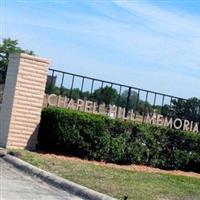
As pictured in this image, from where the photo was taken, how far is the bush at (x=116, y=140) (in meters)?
13.8

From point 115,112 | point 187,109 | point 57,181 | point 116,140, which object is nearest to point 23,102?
point 116,140

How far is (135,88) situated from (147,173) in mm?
3675

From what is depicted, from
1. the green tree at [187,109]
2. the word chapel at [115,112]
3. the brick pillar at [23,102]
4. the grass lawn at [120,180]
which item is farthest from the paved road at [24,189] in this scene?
the green tree at [187,109]

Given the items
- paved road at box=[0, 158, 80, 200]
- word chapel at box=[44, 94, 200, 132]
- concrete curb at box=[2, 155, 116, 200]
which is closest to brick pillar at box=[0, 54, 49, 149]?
word chapel at box=[44, 94, 200, 132]

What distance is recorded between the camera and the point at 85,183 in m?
10.3

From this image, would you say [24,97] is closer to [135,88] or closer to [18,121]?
[18,121]

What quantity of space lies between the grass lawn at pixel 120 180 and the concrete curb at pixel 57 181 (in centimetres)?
26

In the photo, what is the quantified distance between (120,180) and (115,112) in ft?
15.7

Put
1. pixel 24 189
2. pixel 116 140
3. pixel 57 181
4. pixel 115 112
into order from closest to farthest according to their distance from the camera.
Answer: pixel 24 189 < pixel 57 181 < pixel 116 140 < pixel 115 112

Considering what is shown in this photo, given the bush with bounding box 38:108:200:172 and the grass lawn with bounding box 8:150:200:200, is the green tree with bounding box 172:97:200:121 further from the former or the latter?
the grass lawn with bounding box 8:150:200:200

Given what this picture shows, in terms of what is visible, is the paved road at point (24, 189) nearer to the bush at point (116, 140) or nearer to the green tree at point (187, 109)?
the bush at point (116, 140)

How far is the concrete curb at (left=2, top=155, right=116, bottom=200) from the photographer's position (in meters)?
9.27

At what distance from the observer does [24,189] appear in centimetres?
947

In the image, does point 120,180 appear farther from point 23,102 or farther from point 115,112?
point 115,112
